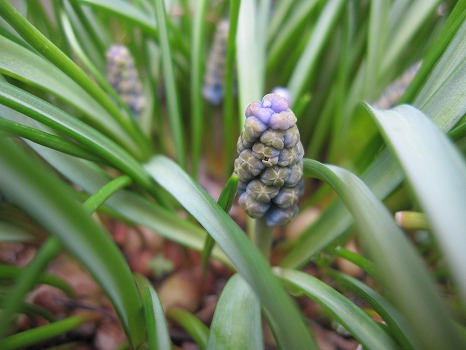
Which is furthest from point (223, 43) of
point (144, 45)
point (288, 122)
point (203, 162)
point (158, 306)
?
point (158, 306)

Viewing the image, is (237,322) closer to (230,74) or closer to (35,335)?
(35,335)

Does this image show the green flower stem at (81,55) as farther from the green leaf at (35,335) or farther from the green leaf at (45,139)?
the green leaf at (35,335)

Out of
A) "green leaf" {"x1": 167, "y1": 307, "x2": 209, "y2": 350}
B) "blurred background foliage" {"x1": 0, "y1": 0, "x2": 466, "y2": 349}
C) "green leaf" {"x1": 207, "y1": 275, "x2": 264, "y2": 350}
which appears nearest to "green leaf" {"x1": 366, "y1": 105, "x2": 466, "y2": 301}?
"blurred background foliage" {"x1": 0, "y1": 0, "x2": 466, "y2": 349}

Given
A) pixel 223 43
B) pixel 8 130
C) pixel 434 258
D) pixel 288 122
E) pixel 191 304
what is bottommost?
pixel 434 258

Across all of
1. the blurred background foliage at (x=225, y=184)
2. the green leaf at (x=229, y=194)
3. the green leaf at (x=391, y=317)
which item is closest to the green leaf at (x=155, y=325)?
the blurred background foliage at (x=225, y=184)

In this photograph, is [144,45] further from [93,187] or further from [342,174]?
[342,174]

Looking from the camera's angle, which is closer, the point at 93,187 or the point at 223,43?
the point at 93,187
